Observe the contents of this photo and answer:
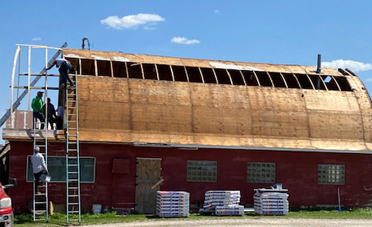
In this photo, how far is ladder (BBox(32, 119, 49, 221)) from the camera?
23.3 meters

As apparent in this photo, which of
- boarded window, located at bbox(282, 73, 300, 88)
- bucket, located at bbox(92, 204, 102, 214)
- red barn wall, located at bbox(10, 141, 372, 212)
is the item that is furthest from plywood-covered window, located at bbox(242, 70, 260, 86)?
bucket, located at bbox(92, 204, 102, 214)

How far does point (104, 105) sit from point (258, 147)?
759cm

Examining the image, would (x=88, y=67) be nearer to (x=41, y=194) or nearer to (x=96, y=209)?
(x=96, y=209)

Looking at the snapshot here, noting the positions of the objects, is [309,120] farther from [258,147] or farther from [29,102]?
[29,102]

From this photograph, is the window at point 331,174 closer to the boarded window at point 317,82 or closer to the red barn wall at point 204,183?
the red barn wall at point 204,183

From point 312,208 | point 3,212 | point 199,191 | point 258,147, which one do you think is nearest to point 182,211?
point 199,191

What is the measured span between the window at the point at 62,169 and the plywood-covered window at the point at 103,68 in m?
6.14

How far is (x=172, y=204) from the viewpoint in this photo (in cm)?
2492

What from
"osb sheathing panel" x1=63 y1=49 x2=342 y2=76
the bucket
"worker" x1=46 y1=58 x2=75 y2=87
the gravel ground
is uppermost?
"osb sheathing panel" x1=63 y1=49 x2=342 y2=76

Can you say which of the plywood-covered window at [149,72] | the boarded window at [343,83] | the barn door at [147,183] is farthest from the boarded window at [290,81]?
the barn door at [147,183]

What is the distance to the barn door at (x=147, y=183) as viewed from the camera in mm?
26375

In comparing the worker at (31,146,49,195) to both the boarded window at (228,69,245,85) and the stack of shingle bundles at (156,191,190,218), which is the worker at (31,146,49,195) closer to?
the stack of shingle bundles at (156,191,190,218)

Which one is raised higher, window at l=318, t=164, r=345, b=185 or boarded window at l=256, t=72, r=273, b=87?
boarded window at l=256, t=72, r=273, b=87

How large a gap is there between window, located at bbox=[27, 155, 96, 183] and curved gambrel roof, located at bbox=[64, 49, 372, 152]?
1120 mm
